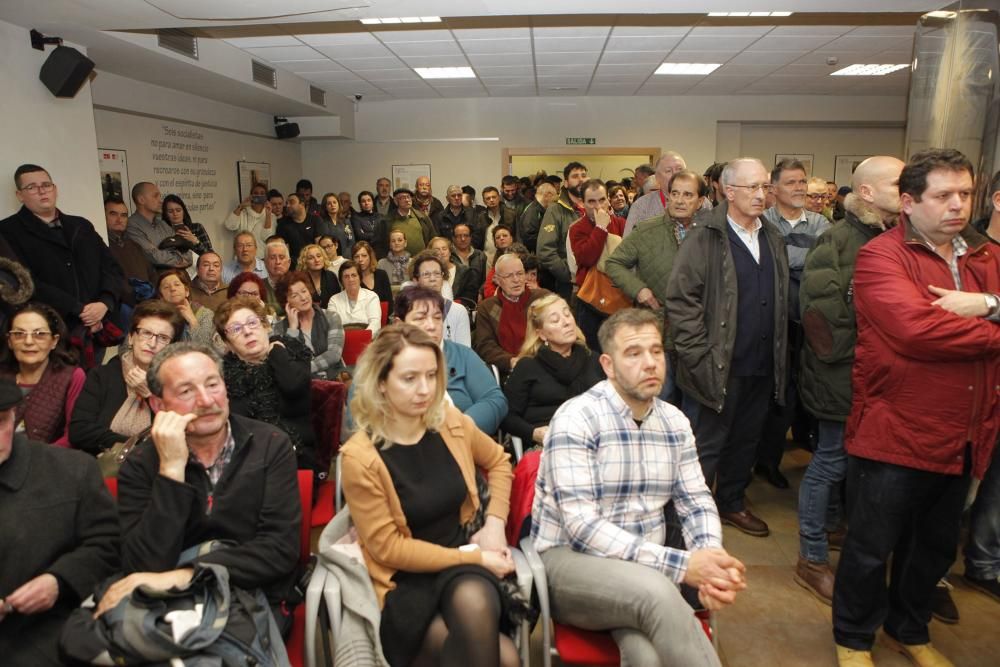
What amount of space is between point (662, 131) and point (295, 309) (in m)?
7.91

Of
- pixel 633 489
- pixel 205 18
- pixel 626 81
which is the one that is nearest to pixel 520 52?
pixel 626 81

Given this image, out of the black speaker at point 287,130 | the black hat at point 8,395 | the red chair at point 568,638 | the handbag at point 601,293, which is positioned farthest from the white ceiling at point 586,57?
the red chair at point 568,638

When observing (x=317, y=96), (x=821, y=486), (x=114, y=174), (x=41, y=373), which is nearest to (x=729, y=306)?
(x=821, y=486)

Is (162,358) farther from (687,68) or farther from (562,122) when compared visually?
(562,122)

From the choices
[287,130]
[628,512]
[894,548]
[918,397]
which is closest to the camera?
[628,512]

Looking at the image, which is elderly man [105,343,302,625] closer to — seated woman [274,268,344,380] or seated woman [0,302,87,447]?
seated woman [0,302,87,447]

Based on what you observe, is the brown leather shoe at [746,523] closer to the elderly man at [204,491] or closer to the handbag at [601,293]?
the handbag at [601,293]

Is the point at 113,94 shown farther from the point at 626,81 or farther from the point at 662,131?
the point at 662,131

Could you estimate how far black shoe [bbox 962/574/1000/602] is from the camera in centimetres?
273

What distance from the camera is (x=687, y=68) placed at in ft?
26.5

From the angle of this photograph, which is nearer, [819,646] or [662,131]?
[819,646]

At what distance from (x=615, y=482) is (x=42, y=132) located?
15.2ft

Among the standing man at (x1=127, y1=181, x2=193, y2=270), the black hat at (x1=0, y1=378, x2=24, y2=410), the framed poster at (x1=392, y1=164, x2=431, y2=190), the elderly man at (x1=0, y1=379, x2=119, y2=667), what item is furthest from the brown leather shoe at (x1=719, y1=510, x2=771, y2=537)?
the framed poster at (x1=392, y1=164, x2=431, y2=190)

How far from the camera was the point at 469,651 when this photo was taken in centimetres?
171
